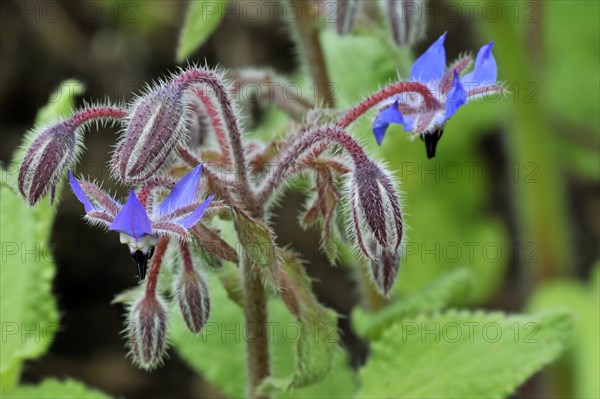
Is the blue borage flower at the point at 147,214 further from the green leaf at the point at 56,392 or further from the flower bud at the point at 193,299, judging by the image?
the green leaf at the point at 56,392

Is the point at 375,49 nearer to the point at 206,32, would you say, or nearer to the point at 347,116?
the point at 206,32

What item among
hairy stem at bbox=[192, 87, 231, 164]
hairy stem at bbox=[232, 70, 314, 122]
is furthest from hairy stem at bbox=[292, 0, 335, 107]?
hairy stem at bbox=[192, 87, 231, 164]

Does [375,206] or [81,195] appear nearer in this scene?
[81,195]

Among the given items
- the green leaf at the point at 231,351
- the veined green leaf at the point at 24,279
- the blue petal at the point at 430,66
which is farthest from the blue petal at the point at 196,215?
the green leaf at the point at 231,351

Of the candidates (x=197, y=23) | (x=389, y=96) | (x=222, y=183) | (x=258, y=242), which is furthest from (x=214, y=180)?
(x=197, y=23)

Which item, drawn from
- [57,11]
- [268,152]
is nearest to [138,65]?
[57,11]

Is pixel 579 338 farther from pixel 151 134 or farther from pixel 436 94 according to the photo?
pixel 151 134
